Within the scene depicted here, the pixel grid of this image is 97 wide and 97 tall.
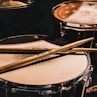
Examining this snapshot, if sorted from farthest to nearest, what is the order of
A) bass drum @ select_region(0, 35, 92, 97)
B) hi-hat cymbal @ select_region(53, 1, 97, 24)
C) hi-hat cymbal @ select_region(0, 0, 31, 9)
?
1. hi-hat cymbal @ select_region(0, 0, 31, 9)
2. hi-hat cymbal @ select_region(53, 1, 97, 24)
3. bass drum @ select_region(0, 35, 92, 97)

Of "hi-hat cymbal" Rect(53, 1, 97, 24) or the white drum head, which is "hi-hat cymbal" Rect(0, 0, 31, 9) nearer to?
"hi-hat cymbal" Rect(53, 1, 97, 24)

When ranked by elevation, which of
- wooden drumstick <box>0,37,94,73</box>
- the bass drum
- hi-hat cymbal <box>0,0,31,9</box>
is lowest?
the bass drum

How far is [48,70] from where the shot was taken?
4.64 feet

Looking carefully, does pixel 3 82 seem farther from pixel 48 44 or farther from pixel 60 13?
pixel 60 13

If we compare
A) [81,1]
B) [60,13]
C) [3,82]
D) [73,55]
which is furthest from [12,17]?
[3,82]

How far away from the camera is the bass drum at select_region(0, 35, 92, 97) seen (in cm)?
128

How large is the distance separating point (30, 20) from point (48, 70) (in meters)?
1.28

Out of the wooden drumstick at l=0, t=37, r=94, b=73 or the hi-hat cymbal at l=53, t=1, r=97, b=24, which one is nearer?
the wooden drumstick at l=0, t=37, r=94, b=73

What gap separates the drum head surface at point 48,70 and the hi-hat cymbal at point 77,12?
447mm

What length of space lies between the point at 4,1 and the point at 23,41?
772 mm

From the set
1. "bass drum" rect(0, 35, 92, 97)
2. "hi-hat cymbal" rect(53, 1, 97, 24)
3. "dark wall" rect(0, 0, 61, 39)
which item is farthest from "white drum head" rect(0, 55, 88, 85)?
"dark wall" rect(0, 0, 61, 39)

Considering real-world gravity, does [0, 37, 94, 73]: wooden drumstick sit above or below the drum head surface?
above

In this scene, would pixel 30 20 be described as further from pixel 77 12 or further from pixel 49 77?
pixel 49 77

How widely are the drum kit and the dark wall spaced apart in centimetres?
60
